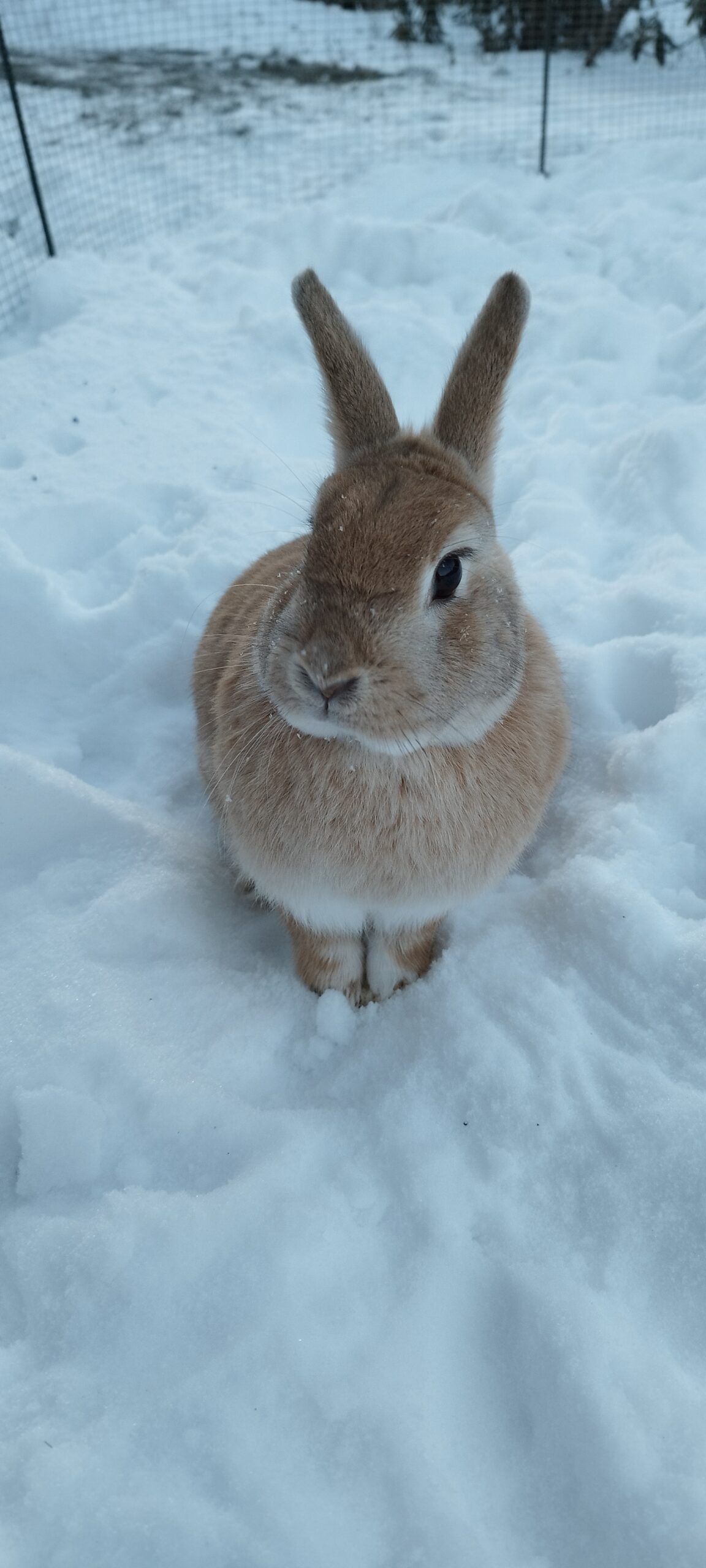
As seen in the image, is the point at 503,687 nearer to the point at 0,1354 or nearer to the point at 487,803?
the point at 487,803

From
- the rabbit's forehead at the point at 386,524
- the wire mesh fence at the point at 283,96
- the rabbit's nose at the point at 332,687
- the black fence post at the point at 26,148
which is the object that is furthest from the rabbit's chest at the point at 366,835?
the black fence post at the point at 26,148

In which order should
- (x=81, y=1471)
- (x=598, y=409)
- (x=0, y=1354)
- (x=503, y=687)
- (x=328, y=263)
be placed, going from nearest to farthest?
(x=81, y=1471) → (x=0, y=1354) → (x=503, y=687) → (x=598, y=409) → (x=328, y=263)

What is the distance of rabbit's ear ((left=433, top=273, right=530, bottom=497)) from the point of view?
2.32 meters

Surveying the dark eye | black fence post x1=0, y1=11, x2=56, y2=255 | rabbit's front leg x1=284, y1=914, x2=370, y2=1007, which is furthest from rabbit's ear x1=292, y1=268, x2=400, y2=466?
black fence post x1=0, y1=11, x2=56, y2=255

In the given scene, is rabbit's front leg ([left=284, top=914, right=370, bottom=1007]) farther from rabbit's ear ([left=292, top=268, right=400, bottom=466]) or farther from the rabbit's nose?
rabbit's ear ([left=292, top=268, right=400, bottom=466])

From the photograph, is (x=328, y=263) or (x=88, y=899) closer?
(x=88, y=899)

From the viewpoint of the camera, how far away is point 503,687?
2129 mm

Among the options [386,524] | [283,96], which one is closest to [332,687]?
[386,524]

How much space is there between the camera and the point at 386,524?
1.90 metres

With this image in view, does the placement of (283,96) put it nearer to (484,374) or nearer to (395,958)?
(484,374)

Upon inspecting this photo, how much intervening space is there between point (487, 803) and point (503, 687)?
321 mm

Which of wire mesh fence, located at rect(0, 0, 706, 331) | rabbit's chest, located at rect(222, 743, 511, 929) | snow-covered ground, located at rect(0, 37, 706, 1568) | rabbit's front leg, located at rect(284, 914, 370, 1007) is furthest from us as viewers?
wire mesh fence, located at rect(0, 0, 706, 331)

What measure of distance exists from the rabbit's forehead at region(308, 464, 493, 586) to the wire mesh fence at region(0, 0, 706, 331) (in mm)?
5144

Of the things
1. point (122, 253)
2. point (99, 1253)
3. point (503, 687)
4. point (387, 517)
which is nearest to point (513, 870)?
point (503, 687)
